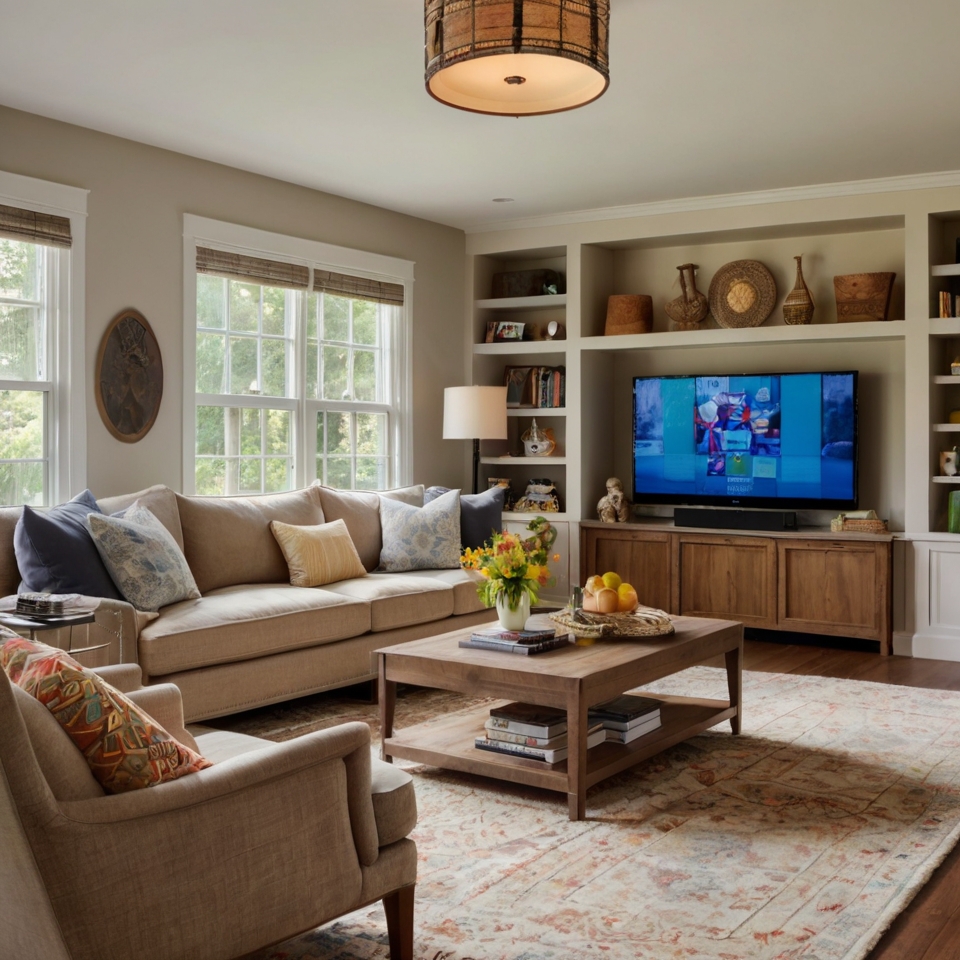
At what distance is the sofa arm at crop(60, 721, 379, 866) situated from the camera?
174 cm

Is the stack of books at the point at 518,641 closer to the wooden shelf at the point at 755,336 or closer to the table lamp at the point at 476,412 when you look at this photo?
the table lamp at the point at 476,412

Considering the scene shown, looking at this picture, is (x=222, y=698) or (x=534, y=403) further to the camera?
(x=534, y=403)

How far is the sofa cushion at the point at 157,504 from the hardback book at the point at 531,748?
182cm

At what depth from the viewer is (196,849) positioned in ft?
6.02

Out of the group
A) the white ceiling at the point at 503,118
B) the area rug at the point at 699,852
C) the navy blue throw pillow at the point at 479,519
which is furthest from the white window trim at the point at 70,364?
the navy blue throw pillow at the point at 479,519

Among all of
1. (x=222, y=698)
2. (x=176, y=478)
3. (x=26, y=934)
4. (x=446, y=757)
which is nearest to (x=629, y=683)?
(x=446, y=757)

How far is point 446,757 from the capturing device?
337cm

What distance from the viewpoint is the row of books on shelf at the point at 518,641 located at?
11.3ft

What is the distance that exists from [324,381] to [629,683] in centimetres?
330

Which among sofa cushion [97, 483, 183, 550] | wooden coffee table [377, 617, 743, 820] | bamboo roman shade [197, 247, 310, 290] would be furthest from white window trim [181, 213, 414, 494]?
wooden coffee table [377, 617, 743, 820]

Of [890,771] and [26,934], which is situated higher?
[26,934]

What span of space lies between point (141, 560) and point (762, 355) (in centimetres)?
408

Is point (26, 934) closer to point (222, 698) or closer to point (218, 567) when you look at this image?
point (222, 698)

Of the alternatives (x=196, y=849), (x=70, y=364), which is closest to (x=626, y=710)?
(x=196, y=849)
